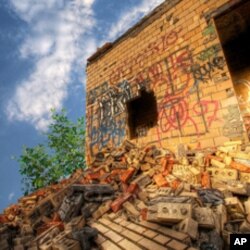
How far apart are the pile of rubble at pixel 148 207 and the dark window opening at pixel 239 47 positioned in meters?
2.17

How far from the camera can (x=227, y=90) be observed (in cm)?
482

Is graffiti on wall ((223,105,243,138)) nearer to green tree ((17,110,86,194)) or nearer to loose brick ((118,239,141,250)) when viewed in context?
loose brick ((118,239,141,250))

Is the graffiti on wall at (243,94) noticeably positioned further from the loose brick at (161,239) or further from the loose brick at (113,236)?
the loose brick at (113,236)

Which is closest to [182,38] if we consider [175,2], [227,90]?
[175,2]

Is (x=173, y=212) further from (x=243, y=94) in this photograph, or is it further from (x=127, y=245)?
(x=243, y=94)

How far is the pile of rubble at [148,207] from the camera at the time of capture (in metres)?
2.49

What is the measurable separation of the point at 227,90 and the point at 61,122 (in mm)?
14993

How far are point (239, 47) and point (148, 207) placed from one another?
6.31m

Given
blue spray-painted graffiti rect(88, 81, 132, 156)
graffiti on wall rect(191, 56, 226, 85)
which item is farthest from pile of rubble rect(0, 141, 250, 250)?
graffiti on wall rect(191, 56, 226, 85)

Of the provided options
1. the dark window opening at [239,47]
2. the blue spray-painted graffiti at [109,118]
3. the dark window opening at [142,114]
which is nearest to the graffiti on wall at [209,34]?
the dark window opening at [239,47]

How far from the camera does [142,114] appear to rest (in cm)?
780

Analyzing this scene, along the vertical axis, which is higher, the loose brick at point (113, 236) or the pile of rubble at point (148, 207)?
the pile of rubble at point (148, 207)

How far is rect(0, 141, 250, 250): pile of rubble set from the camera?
249cm

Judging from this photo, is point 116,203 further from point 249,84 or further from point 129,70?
point 249,84
